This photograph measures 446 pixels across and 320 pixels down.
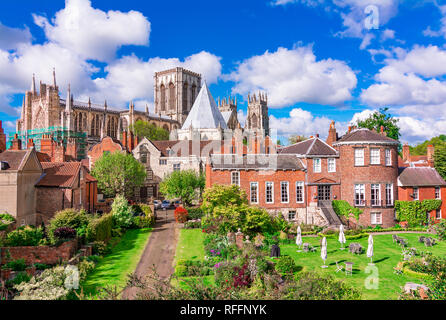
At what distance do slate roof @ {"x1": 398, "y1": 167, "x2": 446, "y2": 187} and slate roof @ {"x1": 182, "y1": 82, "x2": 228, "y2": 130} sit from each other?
4117 cm

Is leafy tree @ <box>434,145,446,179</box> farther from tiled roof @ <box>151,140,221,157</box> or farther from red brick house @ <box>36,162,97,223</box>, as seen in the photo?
→ red brick house @ <box>36,162,97,223</box>

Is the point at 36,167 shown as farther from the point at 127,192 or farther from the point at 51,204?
the point at 127,192

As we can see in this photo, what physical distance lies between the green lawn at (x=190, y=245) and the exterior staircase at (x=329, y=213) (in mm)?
12427

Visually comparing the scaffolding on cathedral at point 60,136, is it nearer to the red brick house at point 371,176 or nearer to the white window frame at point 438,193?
the red brick house at point 371,176

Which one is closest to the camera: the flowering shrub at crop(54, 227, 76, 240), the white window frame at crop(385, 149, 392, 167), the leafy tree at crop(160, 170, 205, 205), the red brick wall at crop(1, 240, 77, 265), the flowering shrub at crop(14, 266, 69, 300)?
the flowering shrub at crop(14, 266, 69, 300)

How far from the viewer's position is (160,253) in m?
24.3

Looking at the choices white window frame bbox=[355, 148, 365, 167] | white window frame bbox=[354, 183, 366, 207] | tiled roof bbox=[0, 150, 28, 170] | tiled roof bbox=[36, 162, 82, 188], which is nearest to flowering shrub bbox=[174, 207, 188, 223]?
tiled roof bbox=[36, 162, 82, 188]

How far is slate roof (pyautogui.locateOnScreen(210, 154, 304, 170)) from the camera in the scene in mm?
35094

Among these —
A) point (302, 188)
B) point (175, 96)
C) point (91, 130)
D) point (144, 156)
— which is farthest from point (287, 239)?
point (175, 96)

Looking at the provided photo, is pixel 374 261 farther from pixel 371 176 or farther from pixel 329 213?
pixel 371 176

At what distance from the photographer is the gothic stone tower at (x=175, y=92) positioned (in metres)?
126

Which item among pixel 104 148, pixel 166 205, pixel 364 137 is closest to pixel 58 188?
pixel 166 205

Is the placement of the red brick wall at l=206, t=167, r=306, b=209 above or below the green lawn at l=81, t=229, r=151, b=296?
above

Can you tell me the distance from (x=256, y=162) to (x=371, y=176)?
1150 cm
